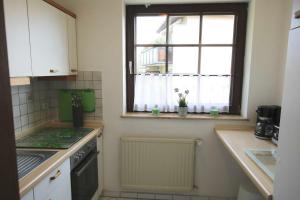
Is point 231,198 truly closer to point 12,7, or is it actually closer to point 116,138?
point 116,138

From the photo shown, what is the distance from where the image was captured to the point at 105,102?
7.46 ft

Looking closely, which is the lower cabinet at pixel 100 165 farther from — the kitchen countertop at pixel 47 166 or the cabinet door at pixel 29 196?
the cabinet door at pixel 29 196

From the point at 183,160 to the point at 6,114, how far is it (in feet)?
6.01

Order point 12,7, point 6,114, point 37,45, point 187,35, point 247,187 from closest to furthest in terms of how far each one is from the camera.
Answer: point 6,114, point 12,7, point 37,45, point 247,187, point 187,35

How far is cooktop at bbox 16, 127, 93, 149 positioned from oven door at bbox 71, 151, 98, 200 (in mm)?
212

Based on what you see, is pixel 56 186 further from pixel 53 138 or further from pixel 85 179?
pixel 53 138

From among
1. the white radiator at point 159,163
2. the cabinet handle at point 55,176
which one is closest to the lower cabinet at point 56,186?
the cabinet handle at point 55,176

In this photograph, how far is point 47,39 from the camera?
1.68 m

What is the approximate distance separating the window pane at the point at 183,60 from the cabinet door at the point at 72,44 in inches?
A: 39.8

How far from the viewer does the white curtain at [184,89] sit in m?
2.30

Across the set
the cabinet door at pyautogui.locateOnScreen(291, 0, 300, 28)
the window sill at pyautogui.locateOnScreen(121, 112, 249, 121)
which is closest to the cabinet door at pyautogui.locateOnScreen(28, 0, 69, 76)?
the window sill at pyautogui.locateOnScreen(121, 112, 249, 121)

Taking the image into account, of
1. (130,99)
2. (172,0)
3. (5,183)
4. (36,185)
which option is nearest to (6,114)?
(5,183)

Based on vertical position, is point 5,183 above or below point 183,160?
above

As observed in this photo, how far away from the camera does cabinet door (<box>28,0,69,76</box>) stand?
1.51 m
